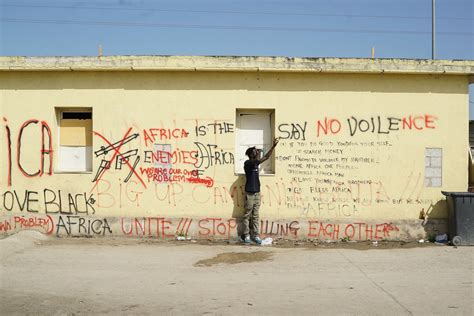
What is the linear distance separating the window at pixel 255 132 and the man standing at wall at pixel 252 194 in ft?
1.57

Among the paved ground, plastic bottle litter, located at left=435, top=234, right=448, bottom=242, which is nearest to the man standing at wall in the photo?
the paved ground

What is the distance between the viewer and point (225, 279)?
6844mm

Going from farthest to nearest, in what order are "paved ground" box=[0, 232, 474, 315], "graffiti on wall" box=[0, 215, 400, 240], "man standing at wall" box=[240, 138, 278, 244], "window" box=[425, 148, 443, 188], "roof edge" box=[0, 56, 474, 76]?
"window" box=[425, 148, 443, 188] < "graffiti on wall" box=[0, 215, 400, 240] < "roof edge" box=[0, 56, 474, 76] < "man standing at wall" box=[240, 138, 278, 244] < "paved ground" box=[0, 232, 474, 315]

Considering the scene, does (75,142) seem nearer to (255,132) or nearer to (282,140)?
(255,132)

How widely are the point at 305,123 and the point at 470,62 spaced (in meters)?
3.37

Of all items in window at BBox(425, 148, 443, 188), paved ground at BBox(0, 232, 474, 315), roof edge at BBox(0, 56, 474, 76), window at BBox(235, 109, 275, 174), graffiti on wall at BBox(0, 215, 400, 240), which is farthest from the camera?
window at BBox(235, 109, 275, 174)

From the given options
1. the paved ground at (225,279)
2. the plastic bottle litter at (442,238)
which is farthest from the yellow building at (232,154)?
the paved ground at (225,279)

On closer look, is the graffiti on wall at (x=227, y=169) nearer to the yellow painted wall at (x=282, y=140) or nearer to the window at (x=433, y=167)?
the yellow painted wall at (x=282, y=140)

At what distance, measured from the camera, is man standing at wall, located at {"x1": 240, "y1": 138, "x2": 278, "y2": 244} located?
9422mm

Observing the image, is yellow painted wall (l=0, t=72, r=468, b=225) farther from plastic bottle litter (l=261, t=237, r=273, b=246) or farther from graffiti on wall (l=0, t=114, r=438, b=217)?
plastic bottle litter (l=261, t=237, r=273, b=246)

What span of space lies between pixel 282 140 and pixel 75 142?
13.7 ft

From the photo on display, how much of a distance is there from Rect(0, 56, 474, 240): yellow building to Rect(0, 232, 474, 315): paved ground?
702 mm

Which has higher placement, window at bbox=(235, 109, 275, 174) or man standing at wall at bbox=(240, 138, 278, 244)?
window at bbox=(235, 109, 275, 174)

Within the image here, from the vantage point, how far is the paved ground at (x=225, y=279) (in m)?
5.61
